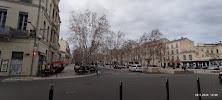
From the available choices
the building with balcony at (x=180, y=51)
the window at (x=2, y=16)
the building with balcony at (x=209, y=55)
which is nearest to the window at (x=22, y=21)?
the window at (x=2, y=16)

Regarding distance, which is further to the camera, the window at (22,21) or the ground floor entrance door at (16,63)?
the window at (22,21)

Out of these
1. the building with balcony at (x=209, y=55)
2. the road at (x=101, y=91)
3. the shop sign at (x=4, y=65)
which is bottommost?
the road at (x=101, y=91)

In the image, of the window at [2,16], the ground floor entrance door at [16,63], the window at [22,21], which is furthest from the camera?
the window at [22,21]

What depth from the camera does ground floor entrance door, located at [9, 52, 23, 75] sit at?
1407 cm

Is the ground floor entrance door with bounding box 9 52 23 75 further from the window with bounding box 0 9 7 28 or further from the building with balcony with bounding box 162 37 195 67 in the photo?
the building with balcony with bounding box 162 37 195 67

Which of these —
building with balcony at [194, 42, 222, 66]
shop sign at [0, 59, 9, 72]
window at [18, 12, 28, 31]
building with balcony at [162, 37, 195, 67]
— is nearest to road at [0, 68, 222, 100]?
shop sign at [0, 59, 9, 72]

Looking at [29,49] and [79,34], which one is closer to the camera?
[29,49]

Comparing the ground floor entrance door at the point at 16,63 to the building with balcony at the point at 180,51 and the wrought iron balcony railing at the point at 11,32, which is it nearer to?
the wrought iron balcony railing at the point at 11,32

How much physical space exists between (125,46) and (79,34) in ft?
92.8

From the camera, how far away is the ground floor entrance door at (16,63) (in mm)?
14068

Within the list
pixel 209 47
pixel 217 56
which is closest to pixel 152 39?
pixel 217 56

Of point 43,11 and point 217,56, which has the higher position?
point 43,11

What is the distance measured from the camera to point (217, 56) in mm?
41812

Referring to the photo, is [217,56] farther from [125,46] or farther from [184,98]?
[184,98]
